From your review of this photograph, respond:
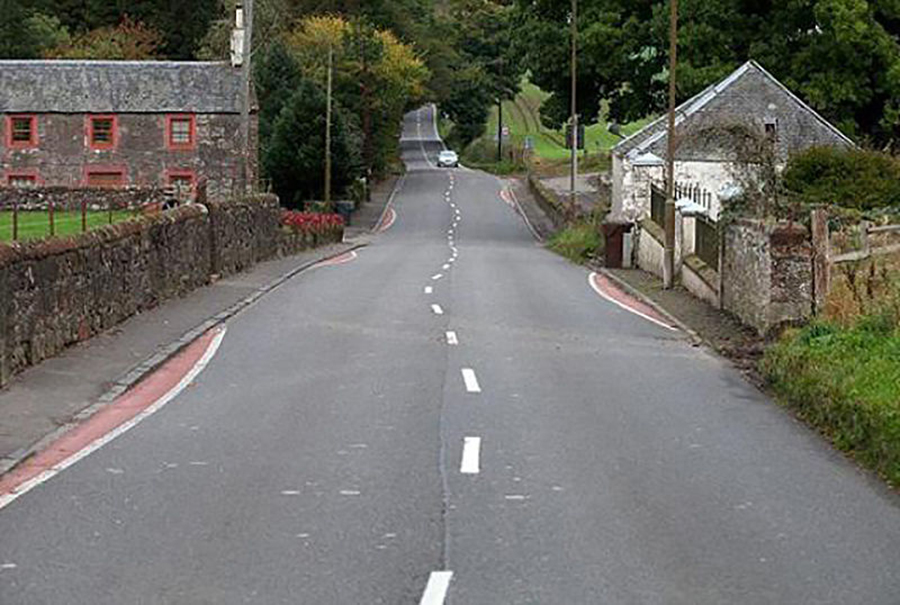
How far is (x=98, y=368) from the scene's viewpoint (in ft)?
59.9

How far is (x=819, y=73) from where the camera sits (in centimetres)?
5422

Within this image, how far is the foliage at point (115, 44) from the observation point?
284 ft

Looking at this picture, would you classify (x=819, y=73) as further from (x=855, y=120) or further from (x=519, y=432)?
(x=519, y=432)

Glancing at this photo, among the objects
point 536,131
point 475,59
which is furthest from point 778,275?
point 536,131

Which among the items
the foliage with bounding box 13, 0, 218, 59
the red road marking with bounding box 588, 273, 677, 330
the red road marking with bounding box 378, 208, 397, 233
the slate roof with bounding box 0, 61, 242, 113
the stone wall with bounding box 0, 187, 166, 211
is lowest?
the red road marking with bounding box 588, 273, 677, 330

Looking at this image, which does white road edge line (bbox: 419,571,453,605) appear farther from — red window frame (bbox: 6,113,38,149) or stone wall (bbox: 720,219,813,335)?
red window frame (bbox: 6,113,38,149)

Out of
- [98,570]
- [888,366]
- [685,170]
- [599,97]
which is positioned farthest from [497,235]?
[98,570]

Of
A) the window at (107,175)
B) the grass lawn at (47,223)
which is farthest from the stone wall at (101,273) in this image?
the window at (107,175)

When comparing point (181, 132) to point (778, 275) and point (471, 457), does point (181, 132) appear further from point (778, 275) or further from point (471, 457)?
point (471, 457)

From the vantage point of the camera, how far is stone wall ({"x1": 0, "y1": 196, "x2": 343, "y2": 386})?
56.0 feet

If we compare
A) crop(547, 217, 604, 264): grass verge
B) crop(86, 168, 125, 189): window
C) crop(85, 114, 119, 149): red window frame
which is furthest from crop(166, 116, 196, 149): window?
crop(547, 217, 604, 264): grass verge

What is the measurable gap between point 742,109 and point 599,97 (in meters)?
10.9

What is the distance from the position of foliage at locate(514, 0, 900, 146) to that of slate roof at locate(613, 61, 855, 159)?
3.98 feet

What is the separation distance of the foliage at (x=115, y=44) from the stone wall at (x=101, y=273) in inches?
2104
